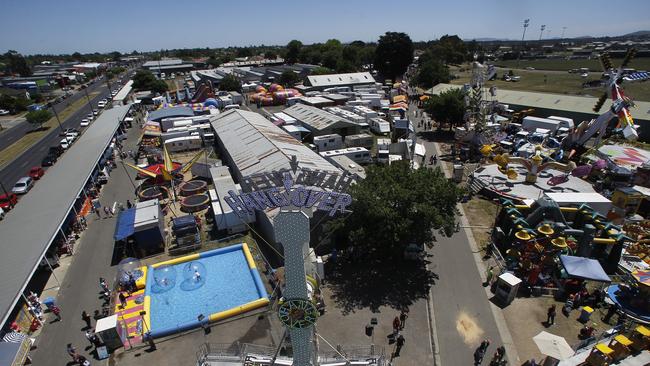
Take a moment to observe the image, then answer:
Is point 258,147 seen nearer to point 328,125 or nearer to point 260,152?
point 260,152

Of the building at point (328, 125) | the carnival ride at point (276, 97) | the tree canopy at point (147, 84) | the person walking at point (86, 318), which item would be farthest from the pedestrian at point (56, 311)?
the tree canopy at point (147, 84)

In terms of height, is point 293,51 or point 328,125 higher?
point 293,51

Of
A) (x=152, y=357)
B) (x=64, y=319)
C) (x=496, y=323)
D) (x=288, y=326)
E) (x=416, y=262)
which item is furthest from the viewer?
(x=416, y=262)

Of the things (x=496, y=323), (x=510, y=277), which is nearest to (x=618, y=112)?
(x=510, y=277)

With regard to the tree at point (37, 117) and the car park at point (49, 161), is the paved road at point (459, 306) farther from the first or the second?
the tree at point (37, 117)

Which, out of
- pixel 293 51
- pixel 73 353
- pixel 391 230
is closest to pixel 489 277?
pixel 391 230

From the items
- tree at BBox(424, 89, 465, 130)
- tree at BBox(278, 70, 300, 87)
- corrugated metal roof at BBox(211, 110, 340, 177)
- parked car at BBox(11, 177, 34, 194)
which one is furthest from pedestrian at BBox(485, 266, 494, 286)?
tree at BBox(278, 70, 300, 87)

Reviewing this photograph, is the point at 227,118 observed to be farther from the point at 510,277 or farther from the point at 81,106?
the point at 81,106

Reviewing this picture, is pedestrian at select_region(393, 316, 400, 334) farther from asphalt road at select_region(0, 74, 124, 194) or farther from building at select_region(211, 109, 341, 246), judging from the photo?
asphalt road at select_region(0, 74, 124, 194)
